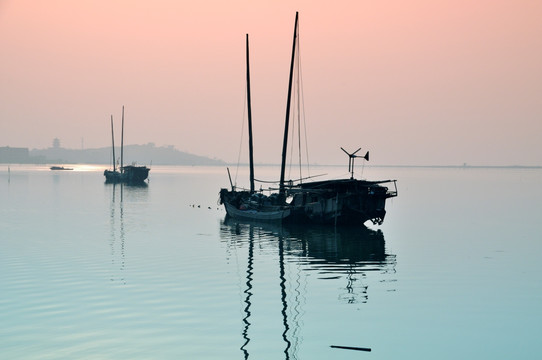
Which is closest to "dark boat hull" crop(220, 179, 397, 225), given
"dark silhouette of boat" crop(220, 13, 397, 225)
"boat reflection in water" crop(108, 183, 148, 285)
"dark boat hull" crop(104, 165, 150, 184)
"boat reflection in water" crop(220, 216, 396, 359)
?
"dark silhouette of boat" crop(220, 13, 397, 225)

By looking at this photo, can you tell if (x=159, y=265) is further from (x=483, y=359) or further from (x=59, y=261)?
(x=483, y=359)

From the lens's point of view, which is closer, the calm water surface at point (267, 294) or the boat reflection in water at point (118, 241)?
the calm water surface at point (267, 294)

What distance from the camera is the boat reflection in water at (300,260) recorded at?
80.9ft

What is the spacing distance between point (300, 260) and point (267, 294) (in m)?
10.2

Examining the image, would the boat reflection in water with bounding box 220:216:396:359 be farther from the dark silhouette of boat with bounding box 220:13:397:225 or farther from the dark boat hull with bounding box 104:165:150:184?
the dark boat hull with bounding box 104:165:150:184

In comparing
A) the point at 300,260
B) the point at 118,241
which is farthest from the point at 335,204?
the point at 118,241

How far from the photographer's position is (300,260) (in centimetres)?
3781

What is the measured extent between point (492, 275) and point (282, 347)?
1760 centimetres

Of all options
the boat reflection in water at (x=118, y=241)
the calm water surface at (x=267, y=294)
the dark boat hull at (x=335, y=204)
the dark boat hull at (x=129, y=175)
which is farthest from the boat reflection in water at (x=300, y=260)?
the dark boat hull at (x=129, y=175)

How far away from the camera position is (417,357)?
19.0 m

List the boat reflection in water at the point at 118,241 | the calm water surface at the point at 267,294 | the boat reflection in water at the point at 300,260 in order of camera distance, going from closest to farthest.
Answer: the calm water surface at the point at 267,294 → the boat reflection in water at the point at 300,260 → the boat reflection in water at the point at 118,241

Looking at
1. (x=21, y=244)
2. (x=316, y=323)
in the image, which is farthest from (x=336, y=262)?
(x=21, y=244)

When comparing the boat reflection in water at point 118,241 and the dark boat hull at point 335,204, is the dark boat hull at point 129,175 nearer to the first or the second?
the boat reflection in water at point 118,241

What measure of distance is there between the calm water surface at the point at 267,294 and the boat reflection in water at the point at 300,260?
11cm
